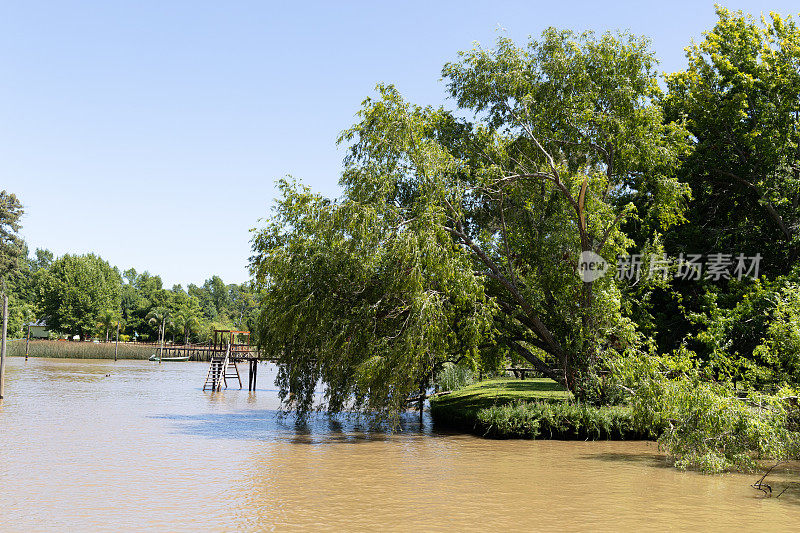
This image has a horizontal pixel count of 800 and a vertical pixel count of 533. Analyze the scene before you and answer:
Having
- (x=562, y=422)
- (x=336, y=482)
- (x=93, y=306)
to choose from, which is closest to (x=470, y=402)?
(x=562, y=422)

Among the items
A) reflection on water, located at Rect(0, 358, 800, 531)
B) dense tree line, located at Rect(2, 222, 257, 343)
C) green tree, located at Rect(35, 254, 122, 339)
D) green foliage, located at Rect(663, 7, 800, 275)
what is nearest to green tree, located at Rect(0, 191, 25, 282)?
dense tree line, located at Rect(2, 222, 257, 343)

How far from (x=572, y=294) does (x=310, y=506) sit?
47.2 ft

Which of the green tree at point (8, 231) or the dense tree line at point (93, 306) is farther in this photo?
the dense tree line at point (93, 306)

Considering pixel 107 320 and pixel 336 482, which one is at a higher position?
pixel 107 320

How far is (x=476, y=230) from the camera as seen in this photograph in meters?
26.1

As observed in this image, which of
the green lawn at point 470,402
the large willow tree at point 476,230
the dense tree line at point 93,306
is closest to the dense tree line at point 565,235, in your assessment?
the large willow tree at point 476,230

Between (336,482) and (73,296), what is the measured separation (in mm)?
100420

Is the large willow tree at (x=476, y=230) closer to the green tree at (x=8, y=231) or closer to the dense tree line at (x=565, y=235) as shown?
the dense tree line at (x=565, y=235)

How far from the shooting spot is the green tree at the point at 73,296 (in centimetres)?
10119

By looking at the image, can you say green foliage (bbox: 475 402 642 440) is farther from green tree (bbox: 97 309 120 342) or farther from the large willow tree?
green tree (bbox: 97 309 120 342)

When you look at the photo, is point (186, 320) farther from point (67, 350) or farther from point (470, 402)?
point (470, 402)

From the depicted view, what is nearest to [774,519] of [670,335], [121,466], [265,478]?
[265,478]

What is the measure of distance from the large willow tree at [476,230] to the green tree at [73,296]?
294ft

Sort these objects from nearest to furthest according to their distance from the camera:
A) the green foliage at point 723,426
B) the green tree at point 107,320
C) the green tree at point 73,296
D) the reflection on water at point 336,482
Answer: the reflection on water at point 336,482
the green foliage at point 723,426
the green tree at point 73,296
the green tree at point 107,320
